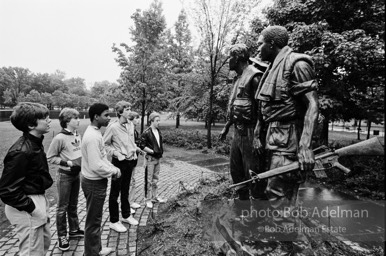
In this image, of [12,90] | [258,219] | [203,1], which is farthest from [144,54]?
[12,90]

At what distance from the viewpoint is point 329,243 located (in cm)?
323

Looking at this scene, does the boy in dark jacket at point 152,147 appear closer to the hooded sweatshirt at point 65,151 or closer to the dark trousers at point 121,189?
the dark trousers at point 121,189

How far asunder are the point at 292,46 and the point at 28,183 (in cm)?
834

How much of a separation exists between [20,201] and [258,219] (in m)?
2.65

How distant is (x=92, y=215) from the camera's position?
3.22 m

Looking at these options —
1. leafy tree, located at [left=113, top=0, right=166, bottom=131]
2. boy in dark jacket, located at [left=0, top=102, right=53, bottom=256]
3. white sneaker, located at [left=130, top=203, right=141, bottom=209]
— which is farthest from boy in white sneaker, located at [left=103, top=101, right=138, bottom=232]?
leafy tree, located at [left=113, top=0, right=166, bottom=131]

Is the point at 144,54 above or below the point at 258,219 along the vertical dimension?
above

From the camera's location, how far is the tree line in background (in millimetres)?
7043

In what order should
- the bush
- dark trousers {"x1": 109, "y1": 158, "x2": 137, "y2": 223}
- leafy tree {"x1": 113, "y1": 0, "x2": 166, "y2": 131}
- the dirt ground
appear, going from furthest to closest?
leafy tree {"x1": 113, "y1": 0, "x2": 166, "y2": 131}, the bush, dark trousers {"x1": 109, "y1": 158, "x2": 137, "y2": 223}, the dirt ground

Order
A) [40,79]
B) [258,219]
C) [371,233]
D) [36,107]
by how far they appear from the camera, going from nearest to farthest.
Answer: [36,107], [258,219], [371,233], [40,79]

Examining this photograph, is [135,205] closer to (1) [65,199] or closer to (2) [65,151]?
(1) [65,199]

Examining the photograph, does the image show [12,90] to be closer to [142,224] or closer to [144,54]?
[144,54]

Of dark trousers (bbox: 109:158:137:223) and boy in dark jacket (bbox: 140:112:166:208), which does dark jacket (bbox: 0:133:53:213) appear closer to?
dark trousers (bbox: 109:158:137:223)

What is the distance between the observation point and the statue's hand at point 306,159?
228 centimetres
